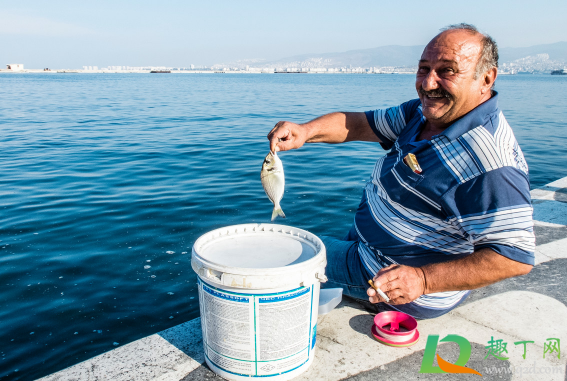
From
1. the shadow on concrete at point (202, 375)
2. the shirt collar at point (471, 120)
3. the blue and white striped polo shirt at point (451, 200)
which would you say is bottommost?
the shadow on concrete at point (202, 375)

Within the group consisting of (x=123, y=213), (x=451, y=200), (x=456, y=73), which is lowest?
(x=123, y=213)

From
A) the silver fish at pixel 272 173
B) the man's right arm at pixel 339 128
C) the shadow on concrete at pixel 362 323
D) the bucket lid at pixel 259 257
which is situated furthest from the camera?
the man's right arm at pixel 339 128

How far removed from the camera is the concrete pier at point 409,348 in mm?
2613

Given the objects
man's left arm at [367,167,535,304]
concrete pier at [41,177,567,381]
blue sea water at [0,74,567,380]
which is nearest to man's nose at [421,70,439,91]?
man's left arm at [367,167,535,304]

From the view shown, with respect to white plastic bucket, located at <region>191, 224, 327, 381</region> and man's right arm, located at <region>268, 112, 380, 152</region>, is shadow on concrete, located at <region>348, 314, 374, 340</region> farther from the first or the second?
man's right arm, located at <region>268, 112, 380, 152</region>

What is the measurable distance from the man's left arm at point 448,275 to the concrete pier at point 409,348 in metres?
0.53

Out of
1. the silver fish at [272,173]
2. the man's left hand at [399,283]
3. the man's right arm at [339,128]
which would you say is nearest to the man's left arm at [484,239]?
the man's left hand at [399,283]

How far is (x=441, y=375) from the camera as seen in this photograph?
8.55 feet

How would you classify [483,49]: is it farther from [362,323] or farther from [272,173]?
[362,323]

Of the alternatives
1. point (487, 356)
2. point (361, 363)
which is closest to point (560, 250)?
point (487, 356)

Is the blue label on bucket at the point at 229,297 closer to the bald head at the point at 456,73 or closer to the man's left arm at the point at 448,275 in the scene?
the man's left arm at the point at 448,275

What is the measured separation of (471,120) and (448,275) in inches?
36.9

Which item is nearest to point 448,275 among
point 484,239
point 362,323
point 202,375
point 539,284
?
point 484,239

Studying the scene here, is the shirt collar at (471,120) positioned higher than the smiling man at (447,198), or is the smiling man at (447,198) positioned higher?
the shirt collar at (471,120)
